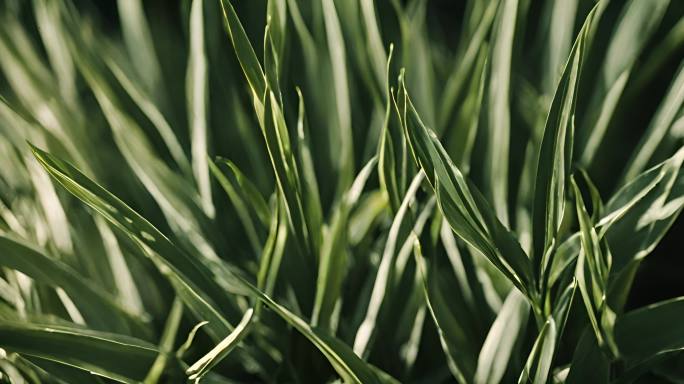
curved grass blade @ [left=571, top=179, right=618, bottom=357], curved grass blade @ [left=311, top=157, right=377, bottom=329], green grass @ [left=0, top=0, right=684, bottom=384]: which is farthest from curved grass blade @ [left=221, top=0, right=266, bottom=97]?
curved grass blade @ [left=571, top=179, right=618, bottom=357]

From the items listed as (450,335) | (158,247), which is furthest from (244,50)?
(450,335)

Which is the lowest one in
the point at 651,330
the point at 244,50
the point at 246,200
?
the point at 651,330

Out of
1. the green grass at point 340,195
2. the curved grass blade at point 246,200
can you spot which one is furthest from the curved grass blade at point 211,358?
the curved grass blade at point 246,200

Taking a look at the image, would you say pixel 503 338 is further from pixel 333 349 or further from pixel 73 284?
pixel 73 284

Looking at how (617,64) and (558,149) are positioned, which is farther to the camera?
(617,64)

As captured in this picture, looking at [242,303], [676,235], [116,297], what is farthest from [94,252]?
[676,235]

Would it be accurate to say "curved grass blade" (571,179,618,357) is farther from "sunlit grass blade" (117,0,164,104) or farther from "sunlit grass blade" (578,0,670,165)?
"sunlit grass blade" (117,0,164,104)

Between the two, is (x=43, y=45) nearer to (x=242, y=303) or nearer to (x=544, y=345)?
(x=242, y=303)

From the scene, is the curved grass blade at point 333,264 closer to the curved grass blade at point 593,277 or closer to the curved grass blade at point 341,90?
the curved grass blade at point 341,90

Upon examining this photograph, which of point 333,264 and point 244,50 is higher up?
point 244,50
